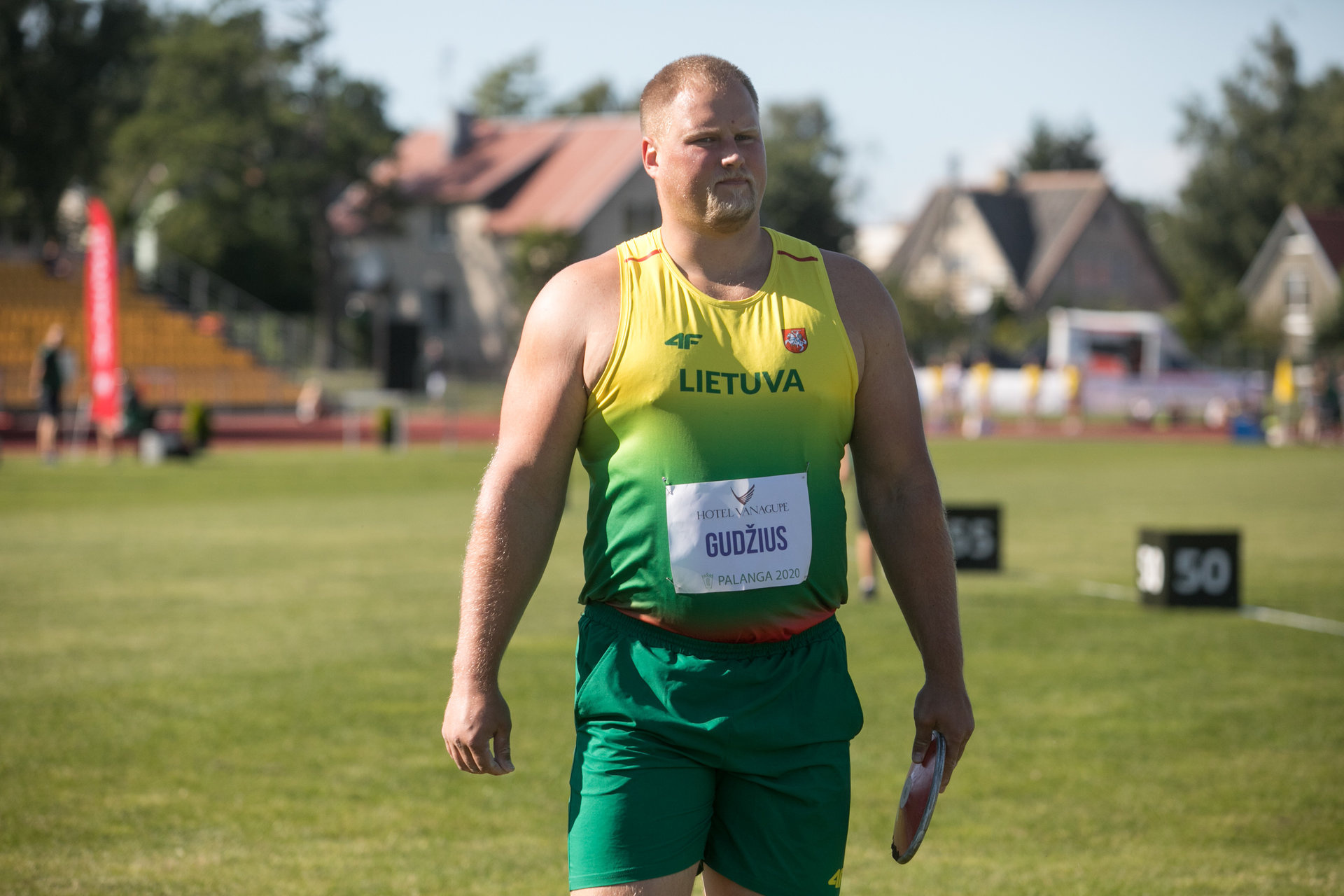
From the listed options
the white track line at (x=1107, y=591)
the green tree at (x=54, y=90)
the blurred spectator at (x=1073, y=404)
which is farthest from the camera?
the green tree at (x=54, y=90)

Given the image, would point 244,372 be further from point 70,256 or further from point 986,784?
point 986,784

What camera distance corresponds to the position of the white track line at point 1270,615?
10617mm

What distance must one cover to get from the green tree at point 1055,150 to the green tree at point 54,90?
62.1m

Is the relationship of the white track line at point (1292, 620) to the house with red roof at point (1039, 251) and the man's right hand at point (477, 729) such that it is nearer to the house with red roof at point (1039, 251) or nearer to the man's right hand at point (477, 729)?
the man's right hand at point (477, 729)

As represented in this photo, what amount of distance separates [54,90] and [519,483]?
5121cm

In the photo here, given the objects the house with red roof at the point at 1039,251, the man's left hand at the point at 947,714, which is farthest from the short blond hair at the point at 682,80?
the house with red roof at the point at 1039,251

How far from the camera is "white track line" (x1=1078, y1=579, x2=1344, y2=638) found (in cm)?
1062

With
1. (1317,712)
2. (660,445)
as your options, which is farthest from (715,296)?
(1317,712)

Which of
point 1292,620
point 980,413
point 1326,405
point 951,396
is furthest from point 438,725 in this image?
point 951,396

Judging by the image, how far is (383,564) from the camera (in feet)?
45.6

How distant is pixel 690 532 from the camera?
300 cm

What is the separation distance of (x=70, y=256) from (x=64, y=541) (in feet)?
103

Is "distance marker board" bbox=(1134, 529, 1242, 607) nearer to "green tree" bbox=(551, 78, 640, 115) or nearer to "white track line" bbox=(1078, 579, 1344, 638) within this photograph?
"white track line" bbox=(1078, 579, 1344, 638)

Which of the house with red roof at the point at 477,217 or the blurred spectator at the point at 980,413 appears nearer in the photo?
the blurred spectator at the point at 980,413
